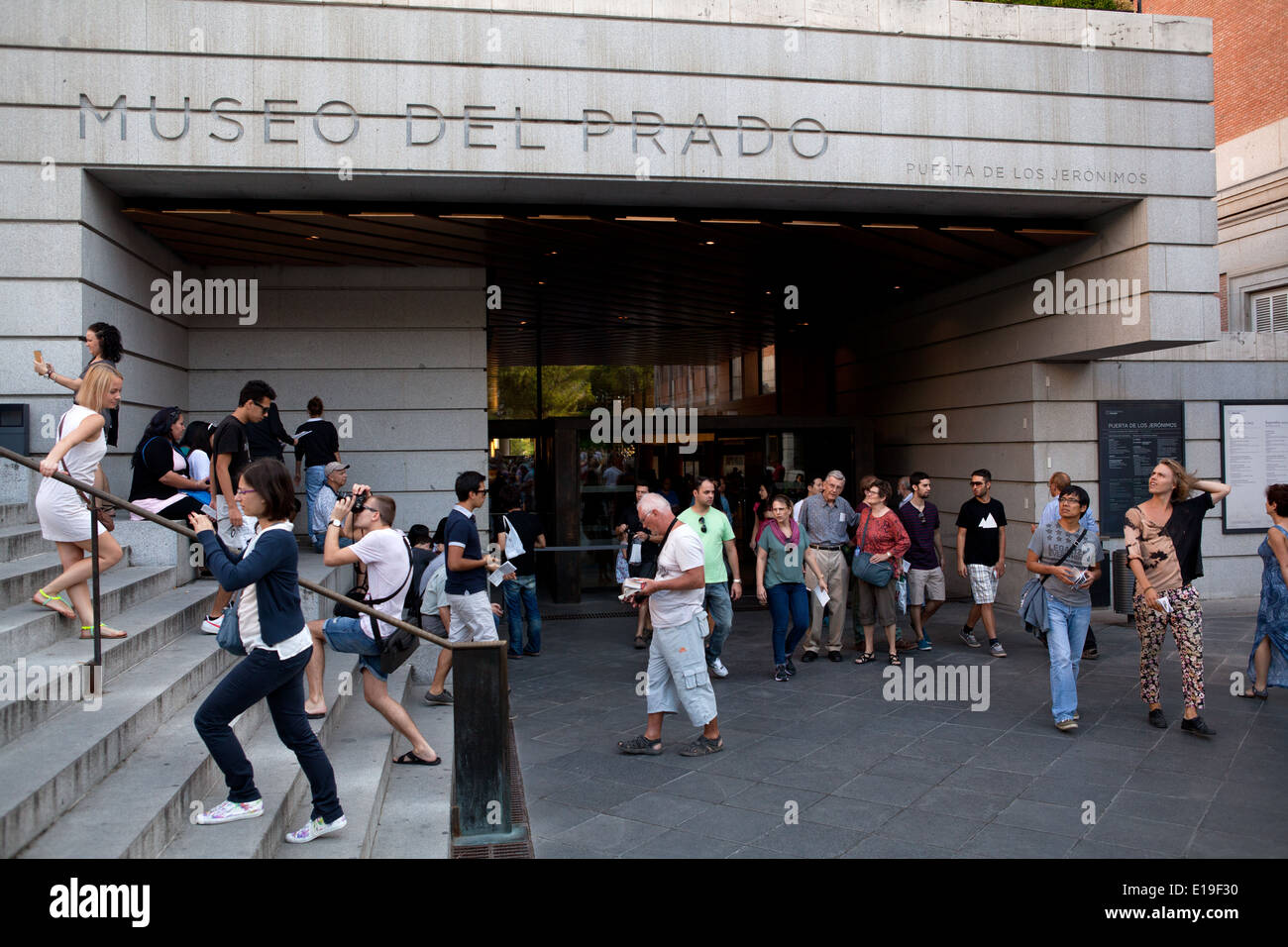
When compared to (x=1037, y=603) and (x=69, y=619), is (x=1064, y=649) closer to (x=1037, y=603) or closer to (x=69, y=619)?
(x=1037, y=603)

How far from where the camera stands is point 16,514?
283 inches

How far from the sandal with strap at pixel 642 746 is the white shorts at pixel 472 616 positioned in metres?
1.24

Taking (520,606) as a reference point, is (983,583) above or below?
above

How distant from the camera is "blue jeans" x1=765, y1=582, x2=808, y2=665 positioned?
26.4 ft

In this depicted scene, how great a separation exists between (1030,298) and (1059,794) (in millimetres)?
7861

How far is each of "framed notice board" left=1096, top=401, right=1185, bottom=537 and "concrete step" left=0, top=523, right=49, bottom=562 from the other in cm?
1139

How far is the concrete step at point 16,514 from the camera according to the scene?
701 cm

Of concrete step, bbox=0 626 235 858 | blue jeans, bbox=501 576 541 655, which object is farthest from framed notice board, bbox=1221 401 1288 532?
concrete step, bbox=0 626 235 858

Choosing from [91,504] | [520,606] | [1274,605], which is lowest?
[520,606]

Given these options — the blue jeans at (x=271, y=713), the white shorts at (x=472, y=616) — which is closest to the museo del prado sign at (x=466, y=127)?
the white shorts at (x=472, y=616)

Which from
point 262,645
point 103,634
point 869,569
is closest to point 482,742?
point 262,645

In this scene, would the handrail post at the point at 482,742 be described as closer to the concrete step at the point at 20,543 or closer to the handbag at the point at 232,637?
the handbag at the point at 232,637

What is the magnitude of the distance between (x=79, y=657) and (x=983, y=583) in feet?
25.7
